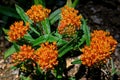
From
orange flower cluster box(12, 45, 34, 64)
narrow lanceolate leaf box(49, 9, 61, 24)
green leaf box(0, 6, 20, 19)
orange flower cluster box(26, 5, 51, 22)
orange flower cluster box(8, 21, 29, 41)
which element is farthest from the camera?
green leaf box(0, 6, 20, 19)

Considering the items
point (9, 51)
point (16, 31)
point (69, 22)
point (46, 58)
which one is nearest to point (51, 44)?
point (46, 58)

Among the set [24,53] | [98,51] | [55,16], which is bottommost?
[98,51]

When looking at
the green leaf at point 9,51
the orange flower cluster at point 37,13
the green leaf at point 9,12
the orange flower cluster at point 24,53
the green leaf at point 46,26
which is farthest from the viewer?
the green leaf at point 9,12

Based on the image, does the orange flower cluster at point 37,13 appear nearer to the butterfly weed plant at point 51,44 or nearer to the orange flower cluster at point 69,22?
the butterfly weed plant at point 51,44

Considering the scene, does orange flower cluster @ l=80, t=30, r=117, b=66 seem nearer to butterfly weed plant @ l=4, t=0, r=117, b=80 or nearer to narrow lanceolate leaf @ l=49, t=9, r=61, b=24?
butterfly weed plant @ l=4, t=0, r=117, b=80

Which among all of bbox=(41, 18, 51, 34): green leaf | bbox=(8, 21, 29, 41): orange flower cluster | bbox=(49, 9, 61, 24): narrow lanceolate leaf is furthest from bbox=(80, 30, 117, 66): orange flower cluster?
bbox=(49, 9, 61, 24): narrow lanceolate leaf

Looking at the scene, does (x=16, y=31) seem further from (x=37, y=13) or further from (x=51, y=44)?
(x=51, y=44)

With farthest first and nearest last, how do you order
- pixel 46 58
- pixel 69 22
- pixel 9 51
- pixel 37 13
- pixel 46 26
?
1. pixel 9 51
2. pixel 46 26
3. pixel 37 13
4. pixel 69 22
5. pixel 46 58

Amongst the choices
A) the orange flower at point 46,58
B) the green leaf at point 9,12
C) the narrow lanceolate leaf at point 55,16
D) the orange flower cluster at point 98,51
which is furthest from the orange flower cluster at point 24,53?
the green leaf at point 9,12
